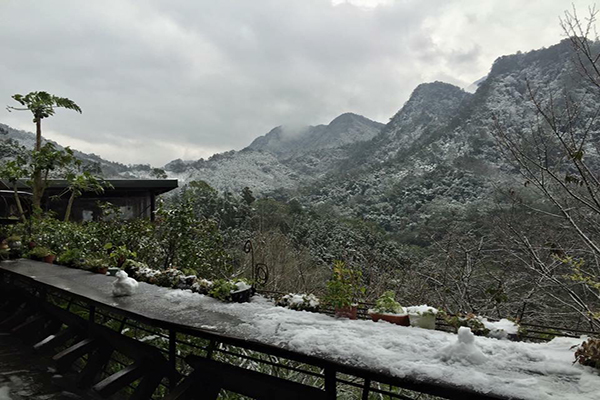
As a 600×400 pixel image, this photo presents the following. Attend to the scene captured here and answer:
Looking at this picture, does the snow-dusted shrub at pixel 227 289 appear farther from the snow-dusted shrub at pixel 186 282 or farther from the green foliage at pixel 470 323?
the green foliage at pixel 470 323

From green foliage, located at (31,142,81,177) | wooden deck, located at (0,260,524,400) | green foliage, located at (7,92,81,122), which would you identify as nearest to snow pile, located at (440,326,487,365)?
wooden deck, located at (0,260,524,400)

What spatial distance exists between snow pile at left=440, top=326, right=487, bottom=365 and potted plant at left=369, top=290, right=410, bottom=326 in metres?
0.48

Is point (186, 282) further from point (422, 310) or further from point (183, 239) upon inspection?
point (183, 239)

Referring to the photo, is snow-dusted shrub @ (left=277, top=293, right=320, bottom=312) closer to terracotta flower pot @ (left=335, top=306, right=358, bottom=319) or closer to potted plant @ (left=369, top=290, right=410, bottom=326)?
terracotta flower pot @ (left=335, top=306, right=358, bottom=319)

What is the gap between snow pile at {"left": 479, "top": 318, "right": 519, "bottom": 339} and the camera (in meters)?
1.76

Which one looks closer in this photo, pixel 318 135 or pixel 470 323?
pixel 470 323

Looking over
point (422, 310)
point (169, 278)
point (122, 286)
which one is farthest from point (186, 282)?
point (422, 310)

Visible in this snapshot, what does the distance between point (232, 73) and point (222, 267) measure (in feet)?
19.5

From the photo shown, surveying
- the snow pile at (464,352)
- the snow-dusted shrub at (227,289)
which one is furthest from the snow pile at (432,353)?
the snow-dusted shrub at (227,289)

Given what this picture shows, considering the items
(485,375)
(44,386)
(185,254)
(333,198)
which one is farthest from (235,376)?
(333,198)

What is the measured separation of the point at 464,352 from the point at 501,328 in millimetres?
526

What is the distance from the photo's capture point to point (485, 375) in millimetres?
1236

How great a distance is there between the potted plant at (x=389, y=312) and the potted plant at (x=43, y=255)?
445cm

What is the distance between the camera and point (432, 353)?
1.48 m
